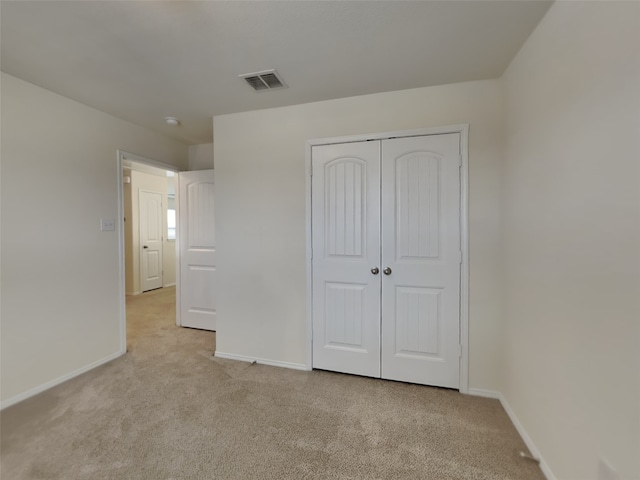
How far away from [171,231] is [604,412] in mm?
6737

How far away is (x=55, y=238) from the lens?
220cm

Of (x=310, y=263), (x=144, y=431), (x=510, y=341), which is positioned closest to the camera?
(x=144, y=431)

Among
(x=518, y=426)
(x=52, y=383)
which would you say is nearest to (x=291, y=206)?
(x=518, y=426)

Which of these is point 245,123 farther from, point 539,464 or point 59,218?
point 539,464

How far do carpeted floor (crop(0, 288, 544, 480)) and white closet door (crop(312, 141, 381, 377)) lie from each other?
236 mm

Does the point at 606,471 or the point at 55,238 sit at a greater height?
the point at 55,238

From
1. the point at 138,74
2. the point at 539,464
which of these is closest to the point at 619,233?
the point at 539,464

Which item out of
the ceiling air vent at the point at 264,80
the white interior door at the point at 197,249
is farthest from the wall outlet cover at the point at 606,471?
the white interior door at the point at 197,249

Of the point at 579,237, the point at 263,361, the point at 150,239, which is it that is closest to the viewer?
the point at 579,237

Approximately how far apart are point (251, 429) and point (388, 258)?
1.52m

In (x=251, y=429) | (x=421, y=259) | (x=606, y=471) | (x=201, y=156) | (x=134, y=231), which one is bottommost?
(x=251, y=429)

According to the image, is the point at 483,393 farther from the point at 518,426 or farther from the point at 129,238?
the point at 129,238

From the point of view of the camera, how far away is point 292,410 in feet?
6.17

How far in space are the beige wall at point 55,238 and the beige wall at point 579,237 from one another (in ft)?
11.0
